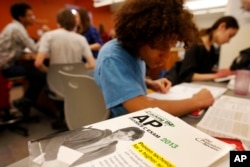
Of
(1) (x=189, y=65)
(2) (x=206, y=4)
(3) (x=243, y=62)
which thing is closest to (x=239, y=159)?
(1) (x=189, y=65)

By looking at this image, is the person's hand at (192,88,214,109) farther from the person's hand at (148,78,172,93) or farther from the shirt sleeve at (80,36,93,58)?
the shirt sleeve at (80,36,93,58)

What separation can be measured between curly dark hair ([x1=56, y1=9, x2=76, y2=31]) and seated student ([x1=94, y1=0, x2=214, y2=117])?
1.48 meters

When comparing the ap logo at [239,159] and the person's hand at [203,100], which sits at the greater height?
the ap logo at [239,159]

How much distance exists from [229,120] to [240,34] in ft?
5.18

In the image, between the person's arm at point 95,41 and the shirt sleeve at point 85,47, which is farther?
the person's arm at point 95,41

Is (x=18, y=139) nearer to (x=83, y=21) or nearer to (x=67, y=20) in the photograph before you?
(x=67, y=20)

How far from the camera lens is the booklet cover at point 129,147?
0.34 metres

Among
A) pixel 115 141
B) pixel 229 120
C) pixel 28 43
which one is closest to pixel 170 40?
pixel 229 120

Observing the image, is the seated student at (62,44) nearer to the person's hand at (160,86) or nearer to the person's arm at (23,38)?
the person's arm at (23,38)

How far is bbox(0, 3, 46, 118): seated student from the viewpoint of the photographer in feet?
7.68

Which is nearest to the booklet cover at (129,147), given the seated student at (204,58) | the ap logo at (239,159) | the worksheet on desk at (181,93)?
the ap logo at (239,159)

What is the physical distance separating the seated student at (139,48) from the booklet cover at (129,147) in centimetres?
29

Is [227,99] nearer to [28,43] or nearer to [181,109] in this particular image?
[181,109]

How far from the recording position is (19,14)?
8.23 feet
